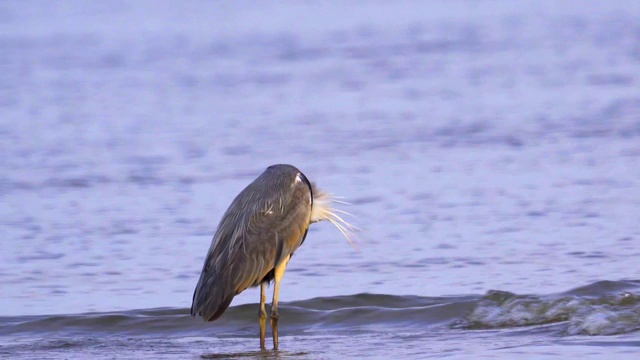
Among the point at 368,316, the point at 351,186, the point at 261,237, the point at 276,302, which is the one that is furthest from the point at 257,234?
the point at 351,186

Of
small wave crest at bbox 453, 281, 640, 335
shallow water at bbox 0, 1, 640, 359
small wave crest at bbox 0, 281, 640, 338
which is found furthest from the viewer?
shallow water at bbox 0, 1, 640, 359

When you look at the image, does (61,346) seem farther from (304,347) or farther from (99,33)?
(99,33)

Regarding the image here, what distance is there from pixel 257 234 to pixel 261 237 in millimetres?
35

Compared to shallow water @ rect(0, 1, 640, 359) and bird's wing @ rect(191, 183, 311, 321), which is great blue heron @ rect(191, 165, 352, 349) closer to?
bird's wing @ rect(191, 183, 311, 321)

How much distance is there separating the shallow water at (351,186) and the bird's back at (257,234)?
0.46 m

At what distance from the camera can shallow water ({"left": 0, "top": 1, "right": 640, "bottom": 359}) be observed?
820 centimetres

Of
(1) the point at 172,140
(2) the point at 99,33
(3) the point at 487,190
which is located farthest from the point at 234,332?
(2) the point at 99,33

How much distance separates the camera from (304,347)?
765 centimetres

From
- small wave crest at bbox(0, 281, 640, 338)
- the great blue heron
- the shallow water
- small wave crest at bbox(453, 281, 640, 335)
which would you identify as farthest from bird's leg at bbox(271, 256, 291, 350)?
small wave crest at bbox(453, 281, 640, 335)

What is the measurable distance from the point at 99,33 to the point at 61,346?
1953cm

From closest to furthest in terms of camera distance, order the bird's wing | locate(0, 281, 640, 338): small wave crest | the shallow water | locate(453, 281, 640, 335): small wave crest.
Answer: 1. the bird's wing
2. locate(453, 281, 640, 335): small wave crest
3. locate(0, 281, 640, 338): small wave crest
4. the shallow water

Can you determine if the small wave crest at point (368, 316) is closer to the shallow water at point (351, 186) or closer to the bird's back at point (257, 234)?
the shallow water at point (351, 186)

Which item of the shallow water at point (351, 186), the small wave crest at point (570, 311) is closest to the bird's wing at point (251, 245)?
the shallow water at point (351, 186)

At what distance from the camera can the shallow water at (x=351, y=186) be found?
323 inches
